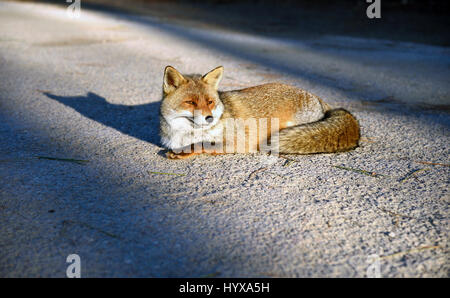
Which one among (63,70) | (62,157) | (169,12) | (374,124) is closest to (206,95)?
(62,157)

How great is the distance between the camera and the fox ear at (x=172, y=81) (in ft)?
12.7

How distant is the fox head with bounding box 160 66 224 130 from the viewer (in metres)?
3.72

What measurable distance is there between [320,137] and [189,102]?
4.44 ft

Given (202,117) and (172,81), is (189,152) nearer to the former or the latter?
(202,117)

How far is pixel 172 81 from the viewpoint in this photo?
393 cm

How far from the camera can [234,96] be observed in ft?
13.8

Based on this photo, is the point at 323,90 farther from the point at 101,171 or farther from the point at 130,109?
the point at 101,171
